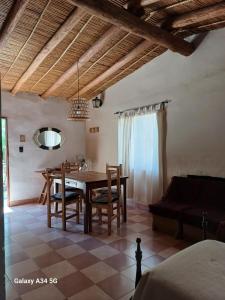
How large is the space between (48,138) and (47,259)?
340 cm

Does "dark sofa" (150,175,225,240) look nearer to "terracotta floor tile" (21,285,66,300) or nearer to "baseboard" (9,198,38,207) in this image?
"terracotta floor tile" (21,285,66,300)

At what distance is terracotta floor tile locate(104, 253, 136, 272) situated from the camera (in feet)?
8.55

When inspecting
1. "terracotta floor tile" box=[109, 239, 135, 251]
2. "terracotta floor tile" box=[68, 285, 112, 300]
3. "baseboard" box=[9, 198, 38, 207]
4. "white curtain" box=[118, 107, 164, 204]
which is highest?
"white curtain" box=[118, 107, 164, 204]

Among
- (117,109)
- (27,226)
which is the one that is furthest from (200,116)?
(27,226)

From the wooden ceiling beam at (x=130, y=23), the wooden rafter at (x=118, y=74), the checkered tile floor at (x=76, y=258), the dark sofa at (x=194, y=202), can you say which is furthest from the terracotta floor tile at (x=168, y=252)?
the wooden rafter at (x=118, y=74)

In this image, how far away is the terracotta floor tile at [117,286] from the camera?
2.15 m

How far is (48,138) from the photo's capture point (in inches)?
224

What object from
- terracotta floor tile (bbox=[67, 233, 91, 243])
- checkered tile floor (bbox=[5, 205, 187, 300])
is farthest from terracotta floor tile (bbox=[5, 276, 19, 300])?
terracotta floor tile (bbox=[67, 233, 91, 243])

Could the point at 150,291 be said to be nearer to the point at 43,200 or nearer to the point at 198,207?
the point at 198,207

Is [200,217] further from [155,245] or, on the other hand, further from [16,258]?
[16,258]

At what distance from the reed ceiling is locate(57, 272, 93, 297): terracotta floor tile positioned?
9.46 ft

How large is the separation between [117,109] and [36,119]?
1.87 m

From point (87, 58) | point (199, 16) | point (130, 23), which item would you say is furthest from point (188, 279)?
point (87, 58)

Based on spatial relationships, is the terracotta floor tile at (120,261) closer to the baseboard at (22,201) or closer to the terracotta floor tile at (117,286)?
the terracotta floor tile at (117,286)
